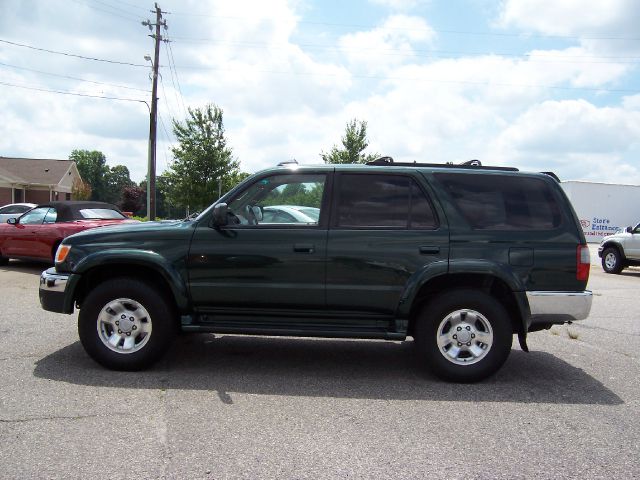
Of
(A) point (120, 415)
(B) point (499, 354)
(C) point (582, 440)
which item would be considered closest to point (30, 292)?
(A) point (120, 415)

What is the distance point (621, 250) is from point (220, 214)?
15303mm

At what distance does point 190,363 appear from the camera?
217 inches

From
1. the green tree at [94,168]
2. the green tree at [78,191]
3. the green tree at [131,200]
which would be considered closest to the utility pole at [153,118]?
the green tree at [78,191]

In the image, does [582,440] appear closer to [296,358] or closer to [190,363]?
[296,358]

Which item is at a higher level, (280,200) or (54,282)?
(280,200)

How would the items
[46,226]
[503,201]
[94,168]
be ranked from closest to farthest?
1. [503,201]
2. [46,226]
3. [94,168]

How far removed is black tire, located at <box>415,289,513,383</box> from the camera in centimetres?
493

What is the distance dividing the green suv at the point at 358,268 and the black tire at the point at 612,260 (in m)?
13.6

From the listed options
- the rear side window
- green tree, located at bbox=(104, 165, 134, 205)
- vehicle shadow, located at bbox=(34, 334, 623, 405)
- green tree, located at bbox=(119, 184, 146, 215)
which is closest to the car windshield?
vehicle shadow, located at bbox=(34, 334, 623, 405)

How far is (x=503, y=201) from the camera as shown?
511 centimetres

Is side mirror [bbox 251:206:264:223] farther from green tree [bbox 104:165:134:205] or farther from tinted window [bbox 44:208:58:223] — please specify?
green tree [bbox 104:165:134:205]

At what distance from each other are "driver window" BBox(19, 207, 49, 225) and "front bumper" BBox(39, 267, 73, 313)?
763 cm

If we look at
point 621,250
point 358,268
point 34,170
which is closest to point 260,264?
point 358,268

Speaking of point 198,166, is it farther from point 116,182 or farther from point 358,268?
point 116,182
